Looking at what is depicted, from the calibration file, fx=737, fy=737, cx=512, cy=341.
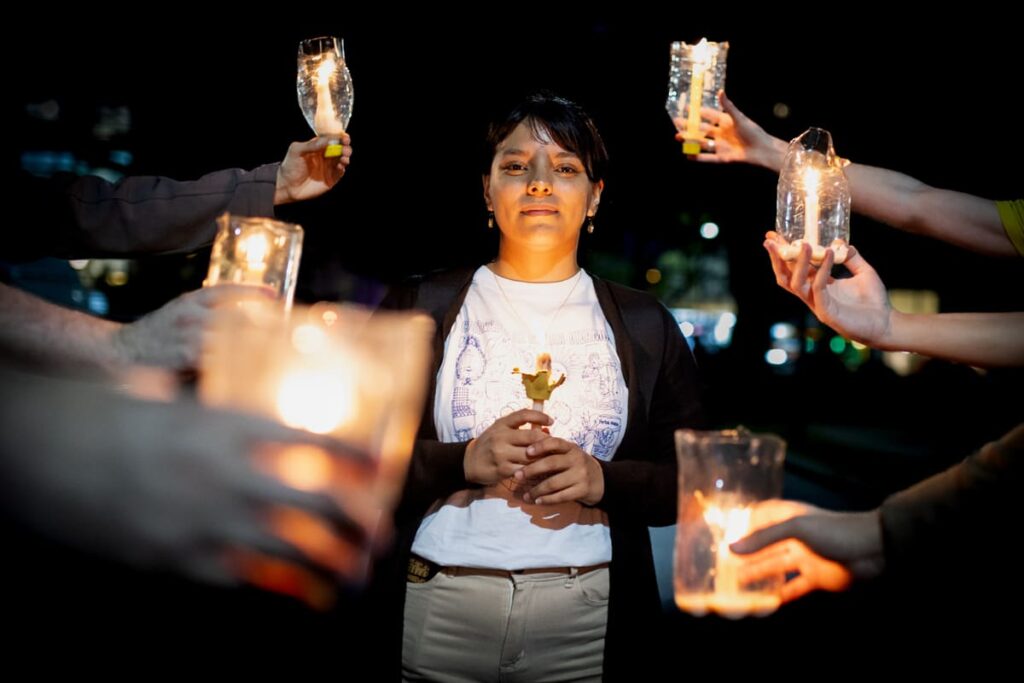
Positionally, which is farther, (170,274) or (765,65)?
(170,274)

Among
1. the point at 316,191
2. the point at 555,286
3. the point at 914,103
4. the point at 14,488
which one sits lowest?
the point at 14,488

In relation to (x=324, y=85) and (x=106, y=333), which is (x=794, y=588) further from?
(x=324, y=85)

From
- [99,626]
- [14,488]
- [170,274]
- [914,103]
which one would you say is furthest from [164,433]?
[914,103]

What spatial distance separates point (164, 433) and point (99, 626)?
46cm

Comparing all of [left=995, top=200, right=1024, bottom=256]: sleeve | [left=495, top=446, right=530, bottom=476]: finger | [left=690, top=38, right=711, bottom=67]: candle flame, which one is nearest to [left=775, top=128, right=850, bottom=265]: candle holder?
[left=690, top=38, right=711, bottom=67]: candle flame

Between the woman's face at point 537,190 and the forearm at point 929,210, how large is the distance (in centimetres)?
Answer: 105

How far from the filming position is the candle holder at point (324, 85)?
271cm

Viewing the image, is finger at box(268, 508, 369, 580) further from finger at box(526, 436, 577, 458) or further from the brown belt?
the brown belt

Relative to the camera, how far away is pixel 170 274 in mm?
10734

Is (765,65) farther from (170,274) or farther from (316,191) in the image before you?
(170,274)

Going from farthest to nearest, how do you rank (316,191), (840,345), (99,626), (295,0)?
(840,345) < (295,0) < (316,191) < (99,626)

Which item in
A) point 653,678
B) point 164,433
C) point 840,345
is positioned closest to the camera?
point 164,433

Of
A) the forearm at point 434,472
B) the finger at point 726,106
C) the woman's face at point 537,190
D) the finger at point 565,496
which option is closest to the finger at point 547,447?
the finger at point 565,496

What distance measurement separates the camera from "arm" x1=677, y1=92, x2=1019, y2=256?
2680 millimetres
